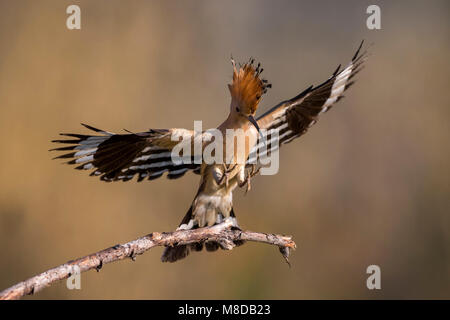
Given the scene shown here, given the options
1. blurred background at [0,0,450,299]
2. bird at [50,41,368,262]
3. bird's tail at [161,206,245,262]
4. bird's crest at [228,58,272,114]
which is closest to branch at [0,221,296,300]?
bird at [50,41,368,262]

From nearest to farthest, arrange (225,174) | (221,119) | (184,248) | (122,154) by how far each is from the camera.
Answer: (122,154)
(225,174)
(184,248)
(221,119)

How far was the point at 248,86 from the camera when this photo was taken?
8.63 ft

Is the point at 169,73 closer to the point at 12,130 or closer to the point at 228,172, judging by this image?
the point at 12,130

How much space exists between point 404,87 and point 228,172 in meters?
2.62

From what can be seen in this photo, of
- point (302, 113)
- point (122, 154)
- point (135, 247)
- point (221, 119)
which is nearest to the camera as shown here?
point (135, 247)

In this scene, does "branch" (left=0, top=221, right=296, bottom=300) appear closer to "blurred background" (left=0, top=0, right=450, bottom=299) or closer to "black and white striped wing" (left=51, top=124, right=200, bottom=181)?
"black and white striped wing" (left=51, top=124, right=200, bottom=181)

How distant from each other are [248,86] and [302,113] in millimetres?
454

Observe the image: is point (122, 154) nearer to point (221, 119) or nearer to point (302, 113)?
point (302, 113)

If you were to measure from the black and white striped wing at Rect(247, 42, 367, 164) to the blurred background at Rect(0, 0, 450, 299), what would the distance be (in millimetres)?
1385

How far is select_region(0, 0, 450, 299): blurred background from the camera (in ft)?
13.1

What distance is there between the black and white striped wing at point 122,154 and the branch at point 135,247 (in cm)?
47

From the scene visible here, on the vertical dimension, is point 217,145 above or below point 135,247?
above

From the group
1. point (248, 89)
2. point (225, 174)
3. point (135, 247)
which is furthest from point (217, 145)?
point (135, 247)

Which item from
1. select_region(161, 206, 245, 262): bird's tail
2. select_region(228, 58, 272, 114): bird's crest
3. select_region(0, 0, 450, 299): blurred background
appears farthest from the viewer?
select_region(0, 0, 450, 299): blurred background
